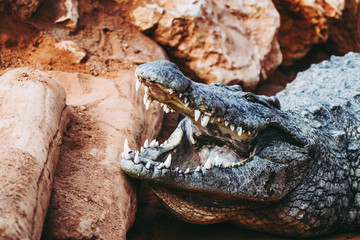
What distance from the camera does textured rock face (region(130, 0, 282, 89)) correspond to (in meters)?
4.43

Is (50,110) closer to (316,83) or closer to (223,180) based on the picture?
(223,180)

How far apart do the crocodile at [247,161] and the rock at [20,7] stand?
190 cm

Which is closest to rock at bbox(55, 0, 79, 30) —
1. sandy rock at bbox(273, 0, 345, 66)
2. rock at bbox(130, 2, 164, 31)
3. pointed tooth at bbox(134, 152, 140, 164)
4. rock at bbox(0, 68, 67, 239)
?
rock at bbox(130, 2, 164, 31)

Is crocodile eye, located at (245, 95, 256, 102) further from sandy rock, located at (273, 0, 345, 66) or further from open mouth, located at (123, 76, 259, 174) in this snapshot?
→ sandy rock, located at (273, 0, 345, 66)

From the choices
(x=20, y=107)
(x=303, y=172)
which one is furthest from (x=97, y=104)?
(x=303, y=172)

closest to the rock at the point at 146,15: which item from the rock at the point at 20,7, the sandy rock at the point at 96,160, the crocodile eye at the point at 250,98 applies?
the sandy rock at the point at 96,160

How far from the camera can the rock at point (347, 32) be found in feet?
20.8

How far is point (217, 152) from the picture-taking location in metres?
2.91

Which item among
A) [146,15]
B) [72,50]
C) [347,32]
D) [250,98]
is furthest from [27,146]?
[347,32]

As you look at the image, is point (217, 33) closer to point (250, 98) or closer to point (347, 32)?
point (250, 98)

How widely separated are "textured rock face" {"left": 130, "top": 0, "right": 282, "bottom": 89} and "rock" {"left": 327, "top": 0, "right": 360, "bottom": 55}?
5.90ft

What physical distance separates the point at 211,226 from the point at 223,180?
2.55 feet

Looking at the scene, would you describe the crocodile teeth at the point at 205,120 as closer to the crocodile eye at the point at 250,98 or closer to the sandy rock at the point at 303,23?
the crocodile eye at the point at 250,98

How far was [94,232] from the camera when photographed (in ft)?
6.63
